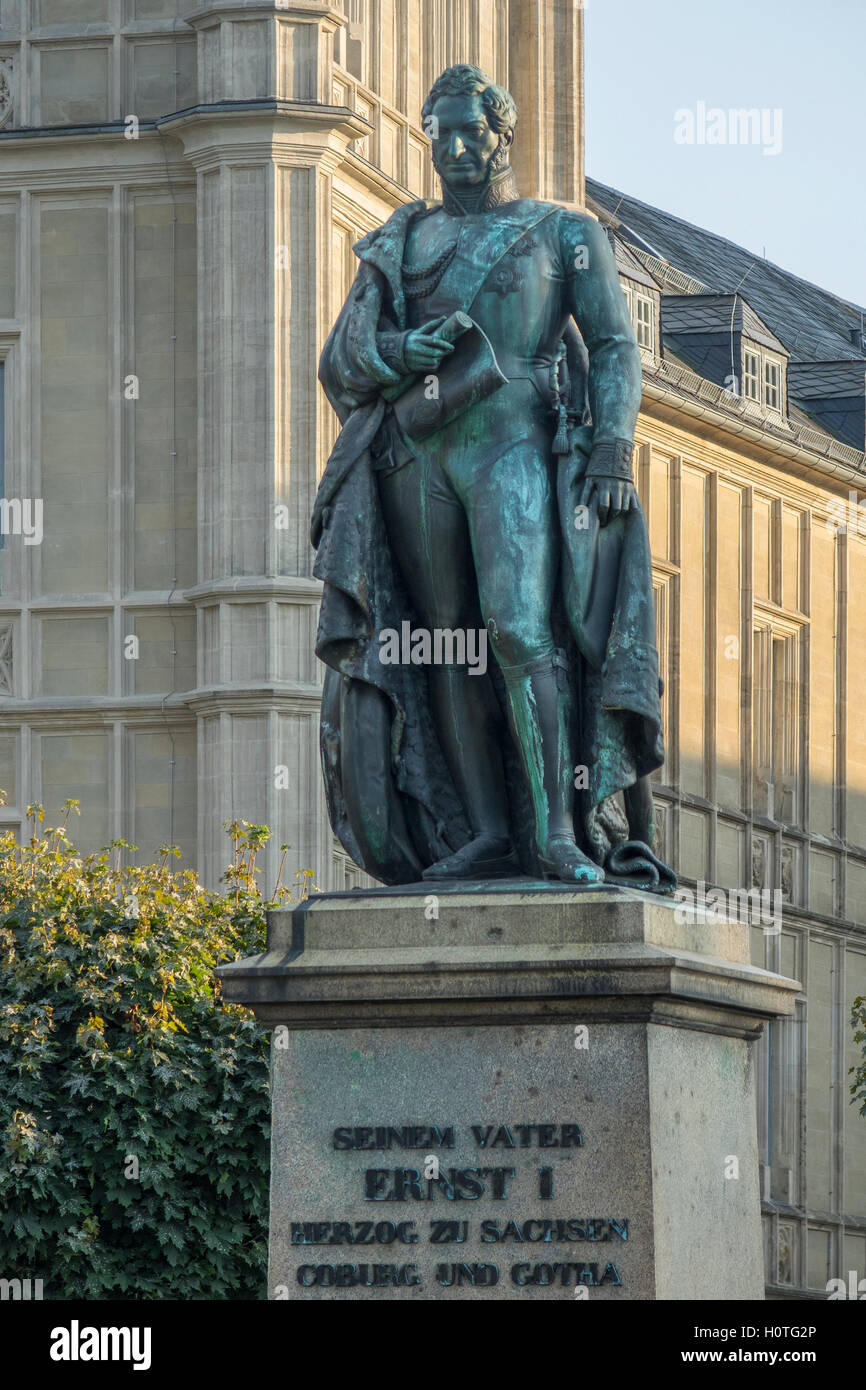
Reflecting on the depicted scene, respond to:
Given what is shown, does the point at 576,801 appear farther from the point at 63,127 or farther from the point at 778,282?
the point at 778,282

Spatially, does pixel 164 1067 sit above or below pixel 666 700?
below

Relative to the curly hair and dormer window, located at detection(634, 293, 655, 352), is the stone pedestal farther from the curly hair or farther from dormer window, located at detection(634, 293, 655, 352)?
dormer window, located at detection(634, 293, 655, 352)

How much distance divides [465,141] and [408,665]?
2.04 metres

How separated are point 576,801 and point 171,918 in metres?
15.8

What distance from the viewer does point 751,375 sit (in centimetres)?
6556

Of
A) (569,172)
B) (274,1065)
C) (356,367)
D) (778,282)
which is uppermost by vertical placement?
(778,282)

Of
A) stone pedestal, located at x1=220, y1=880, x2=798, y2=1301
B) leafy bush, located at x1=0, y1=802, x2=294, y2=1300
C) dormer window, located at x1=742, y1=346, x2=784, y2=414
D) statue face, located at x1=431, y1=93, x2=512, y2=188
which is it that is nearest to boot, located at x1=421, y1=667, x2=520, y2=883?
stone pedestal, located at x1=220, y1=880, x2=798, y2=1301

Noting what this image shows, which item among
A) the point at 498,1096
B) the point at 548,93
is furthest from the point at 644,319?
the point at 498,1096

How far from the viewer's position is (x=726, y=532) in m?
64.2

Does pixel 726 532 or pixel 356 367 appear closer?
pixel 356 367

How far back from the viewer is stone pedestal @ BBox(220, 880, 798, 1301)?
1381 centimetres

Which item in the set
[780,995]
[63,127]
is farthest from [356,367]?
[63,127]

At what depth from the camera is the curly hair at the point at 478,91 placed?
1520 centimetres
